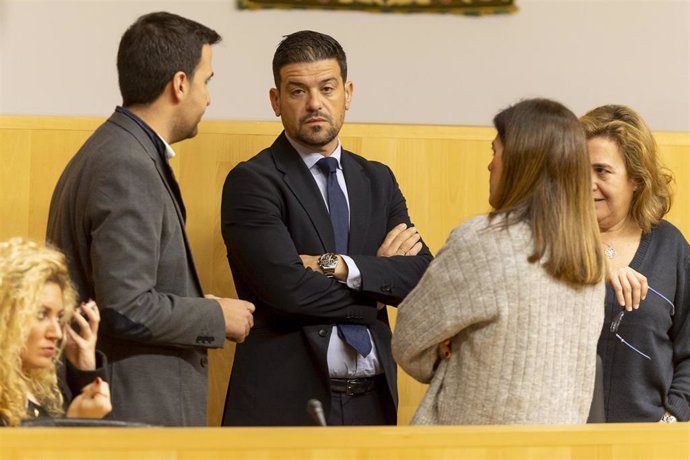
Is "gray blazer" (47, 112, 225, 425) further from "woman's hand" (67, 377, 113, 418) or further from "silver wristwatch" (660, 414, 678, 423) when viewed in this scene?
"silver wristwatch" (660, 414, 678, 423)

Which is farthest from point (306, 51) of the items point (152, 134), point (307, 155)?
point (152, 134)

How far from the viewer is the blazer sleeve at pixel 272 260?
2.95 m

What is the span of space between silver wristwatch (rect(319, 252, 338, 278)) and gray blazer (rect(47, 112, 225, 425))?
1.27 ft

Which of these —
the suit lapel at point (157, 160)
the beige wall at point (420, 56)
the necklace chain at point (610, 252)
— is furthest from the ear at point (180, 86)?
the beige wall at point (420, 56)

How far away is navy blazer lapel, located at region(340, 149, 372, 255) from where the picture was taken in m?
3.14

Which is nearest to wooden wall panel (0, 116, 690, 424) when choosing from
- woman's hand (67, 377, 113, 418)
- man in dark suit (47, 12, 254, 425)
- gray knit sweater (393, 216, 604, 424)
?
man in dark suit (47, 12, 254, 425)

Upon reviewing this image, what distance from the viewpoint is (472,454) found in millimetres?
2135

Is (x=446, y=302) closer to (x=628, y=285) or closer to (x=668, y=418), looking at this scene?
(x=628, y=285)

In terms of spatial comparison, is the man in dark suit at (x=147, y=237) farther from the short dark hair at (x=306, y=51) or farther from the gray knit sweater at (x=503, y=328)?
the gray knit sweater at (x=503, y=328)

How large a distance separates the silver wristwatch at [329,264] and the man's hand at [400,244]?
17 cm

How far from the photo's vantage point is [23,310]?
242 cm

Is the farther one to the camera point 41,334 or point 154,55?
point 154,55

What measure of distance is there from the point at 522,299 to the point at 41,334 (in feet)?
2.98

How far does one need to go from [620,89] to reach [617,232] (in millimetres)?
1107
